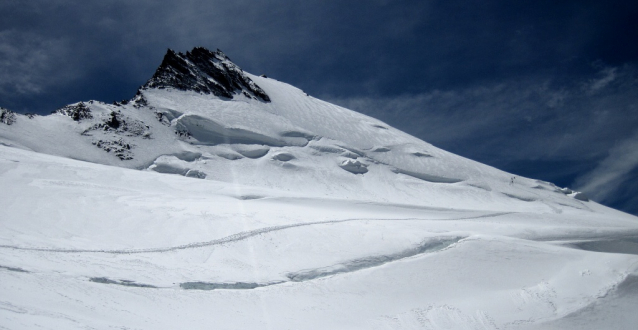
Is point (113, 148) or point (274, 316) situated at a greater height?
point (113, 148)

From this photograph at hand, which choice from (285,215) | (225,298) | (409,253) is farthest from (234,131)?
(225,298)

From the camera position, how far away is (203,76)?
63.7 metres

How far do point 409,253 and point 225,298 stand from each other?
34.4 feet

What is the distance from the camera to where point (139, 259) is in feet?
62.8

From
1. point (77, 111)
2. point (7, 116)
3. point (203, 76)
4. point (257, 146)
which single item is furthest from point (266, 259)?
point (203, 76)

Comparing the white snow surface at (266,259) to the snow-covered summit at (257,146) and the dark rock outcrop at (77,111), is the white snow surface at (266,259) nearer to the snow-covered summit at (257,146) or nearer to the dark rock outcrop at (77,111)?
the snow-covered summit at (257,146)

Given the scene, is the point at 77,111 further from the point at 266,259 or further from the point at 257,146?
the point at 266,259

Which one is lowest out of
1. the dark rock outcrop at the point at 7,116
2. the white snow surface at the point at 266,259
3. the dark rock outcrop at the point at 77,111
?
the white snow surface at the point at 266,259

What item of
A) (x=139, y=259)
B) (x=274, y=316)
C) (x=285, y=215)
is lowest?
(x=274, y=316)

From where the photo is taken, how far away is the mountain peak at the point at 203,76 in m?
60.6

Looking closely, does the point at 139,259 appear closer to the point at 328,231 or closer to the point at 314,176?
the point at 328,231

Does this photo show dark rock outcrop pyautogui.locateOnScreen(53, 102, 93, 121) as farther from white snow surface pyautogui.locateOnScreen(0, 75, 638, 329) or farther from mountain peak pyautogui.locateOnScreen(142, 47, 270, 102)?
mountain peak pyautogui.locateOnScreen(142, 47, 270, 102)

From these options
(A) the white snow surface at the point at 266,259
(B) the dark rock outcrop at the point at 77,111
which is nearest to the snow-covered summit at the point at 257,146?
(B) the dark rock outcrop at the point at 77,111

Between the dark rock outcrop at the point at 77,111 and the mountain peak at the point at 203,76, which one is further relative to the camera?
the mountain peak at the point at 203,76
